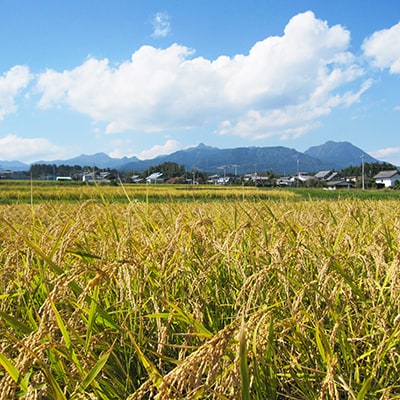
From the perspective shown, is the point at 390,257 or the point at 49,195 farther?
the point at 49,195

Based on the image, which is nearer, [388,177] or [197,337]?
[197,337]

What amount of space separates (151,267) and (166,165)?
11632 centimetres

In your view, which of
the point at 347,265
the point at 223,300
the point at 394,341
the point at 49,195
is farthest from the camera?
the point at 49,195

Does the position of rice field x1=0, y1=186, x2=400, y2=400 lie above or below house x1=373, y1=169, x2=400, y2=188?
above

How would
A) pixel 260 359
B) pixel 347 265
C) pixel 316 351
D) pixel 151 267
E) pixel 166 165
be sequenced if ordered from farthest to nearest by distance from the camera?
1. pixel 166 165
2. pixel 347 265
3. pixel 151 267
4. pixel 316 351
5. pixel 260 359

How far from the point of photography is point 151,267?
5.44 ft

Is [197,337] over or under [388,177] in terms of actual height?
over

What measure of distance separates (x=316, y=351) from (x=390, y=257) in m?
1.16

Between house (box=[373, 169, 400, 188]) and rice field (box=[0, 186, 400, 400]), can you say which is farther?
house (box=[373, 169, 400, 188])

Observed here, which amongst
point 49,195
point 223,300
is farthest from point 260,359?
point 49,195

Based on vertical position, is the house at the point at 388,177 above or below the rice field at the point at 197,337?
below

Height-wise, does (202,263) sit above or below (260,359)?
above

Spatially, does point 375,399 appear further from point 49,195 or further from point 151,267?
point 49,195

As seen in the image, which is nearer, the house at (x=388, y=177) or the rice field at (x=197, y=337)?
the rice field at (x=197, y=337)
